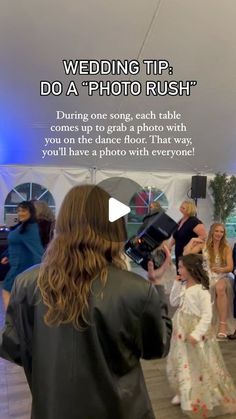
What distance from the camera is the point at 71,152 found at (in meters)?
6.84

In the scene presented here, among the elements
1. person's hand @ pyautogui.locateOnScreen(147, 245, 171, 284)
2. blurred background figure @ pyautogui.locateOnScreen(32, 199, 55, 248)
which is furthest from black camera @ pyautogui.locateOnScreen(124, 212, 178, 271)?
blurred background figure @ pyautogui.locateOnScreen(32, 199, 55, 248)

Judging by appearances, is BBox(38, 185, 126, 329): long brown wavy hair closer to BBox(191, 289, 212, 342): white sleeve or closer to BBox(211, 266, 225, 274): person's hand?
BBox(191, 289, 212, 342): white sleeve

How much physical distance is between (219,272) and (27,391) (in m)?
2.05

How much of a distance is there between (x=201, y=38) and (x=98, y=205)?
15.1ft

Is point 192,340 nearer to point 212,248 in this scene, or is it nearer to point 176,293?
point 176,293

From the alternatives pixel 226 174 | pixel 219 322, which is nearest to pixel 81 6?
pixel 219 322

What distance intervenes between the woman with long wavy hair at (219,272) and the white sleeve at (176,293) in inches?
45.1

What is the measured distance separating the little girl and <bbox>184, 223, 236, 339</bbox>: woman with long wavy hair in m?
1.23

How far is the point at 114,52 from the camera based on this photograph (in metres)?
4.84

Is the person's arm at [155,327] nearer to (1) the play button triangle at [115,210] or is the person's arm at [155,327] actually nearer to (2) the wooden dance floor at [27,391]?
(1) the play button triangle at [115,210]

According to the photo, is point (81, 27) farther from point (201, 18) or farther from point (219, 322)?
point (219, 322)

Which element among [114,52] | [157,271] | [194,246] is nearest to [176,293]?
[194,246]

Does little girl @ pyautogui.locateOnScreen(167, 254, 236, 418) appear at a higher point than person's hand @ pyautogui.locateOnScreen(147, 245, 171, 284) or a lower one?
lower

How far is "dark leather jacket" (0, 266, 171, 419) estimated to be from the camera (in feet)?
3.00
